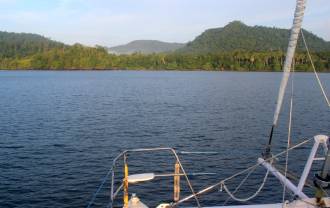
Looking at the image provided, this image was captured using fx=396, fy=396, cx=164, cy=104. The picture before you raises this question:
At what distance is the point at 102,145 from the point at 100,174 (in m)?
9.71

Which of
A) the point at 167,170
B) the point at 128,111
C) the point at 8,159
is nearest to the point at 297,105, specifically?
the point at 128,111

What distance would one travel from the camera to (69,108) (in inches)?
2717

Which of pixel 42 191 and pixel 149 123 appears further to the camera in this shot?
pixel 149 123

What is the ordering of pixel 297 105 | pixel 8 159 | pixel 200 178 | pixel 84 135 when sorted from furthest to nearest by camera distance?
1. pixel 297 105
2. pixel 84 135
3. pixel 8 159
4. pixel 200 178

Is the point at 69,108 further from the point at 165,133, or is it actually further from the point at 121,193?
the point at 121,193

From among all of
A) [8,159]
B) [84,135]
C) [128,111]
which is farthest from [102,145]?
[128,111]

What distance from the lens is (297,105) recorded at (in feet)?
246

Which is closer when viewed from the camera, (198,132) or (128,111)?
(198,132)

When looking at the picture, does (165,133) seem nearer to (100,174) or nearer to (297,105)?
(100,174)

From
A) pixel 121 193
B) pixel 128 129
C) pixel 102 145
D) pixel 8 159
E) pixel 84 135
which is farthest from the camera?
pixel 128 129

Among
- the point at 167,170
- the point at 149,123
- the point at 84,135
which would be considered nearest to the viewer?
the point at 167,170

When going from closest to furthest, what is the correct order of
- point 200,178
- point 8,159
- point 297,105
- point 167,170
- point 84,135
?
1. point 200,178
2. point 167,170
3. point 8,159
4. point 84,135
5. point 297,105

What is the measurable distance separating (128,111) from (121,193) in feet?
136

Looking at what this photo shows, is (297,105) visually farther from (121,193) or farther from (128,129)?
(121,193)
